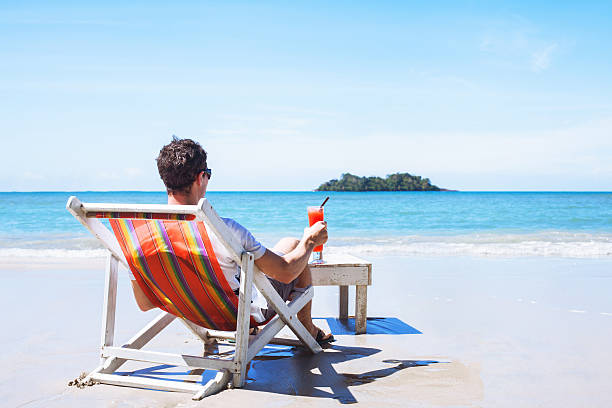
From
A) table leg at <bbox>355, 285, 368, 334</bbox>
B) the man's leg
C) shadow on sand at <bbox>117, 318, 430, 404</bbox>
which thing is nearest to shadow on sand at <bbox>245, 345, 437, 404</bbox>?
shadow on sand at <bbox>117, 318, 430, 404</bbox>

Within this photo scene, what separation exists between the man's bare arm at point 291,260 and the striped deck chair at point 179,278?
0.07 m

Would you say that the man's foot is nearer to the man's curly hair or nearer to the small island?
the man's curly hair

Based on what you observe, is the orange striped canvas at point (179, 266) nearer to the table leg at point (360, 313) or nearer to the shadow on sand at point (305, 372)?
the shadow on sand at point (305, 372)

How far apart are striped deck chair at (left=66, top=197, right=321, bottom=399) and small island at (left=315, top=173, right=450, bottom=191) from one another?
70813 mm

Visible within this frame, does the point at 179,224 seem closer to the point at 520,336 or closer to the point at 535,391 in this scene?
the point at 535,391

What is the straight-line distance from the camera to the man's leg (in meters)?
3.26

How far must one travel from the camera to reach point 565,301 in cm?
511

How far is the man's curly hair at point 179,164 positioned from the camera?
105 inches

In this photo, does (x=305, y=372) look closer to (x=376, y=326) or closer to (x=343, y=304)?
(x=376, y=326)

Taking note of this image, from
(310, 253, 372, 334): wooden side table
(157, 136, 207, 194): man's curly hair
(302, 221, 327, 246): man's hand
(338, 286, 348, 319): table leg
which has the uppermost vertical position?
(157, 136, 207, 194): man's curly hair

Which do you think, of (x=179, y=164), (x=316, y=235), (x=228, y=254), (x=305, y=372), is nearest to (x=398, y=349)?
(x=305, y=372)

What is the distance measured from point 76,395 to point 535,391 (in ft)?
7.81

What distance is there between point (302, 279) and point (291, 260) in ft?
1.95

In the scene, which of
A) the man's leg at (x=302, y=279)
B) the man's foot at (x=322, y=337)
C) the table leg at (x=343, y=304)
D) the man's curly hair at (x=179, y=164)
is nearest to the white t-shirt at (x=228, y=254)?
the man's curly hair at (x=179, y=164)
